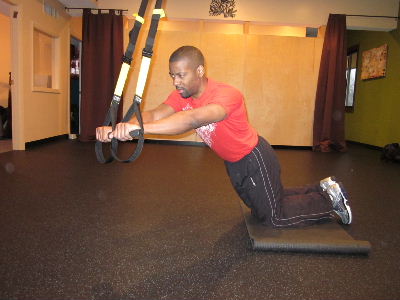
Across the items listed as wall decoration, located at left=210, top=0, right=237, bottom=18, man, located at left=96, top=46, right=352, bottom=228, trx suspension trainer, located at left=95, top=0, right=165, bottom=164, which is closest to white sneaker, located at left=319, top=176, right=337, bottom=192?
man, located at left=96, top=46, right=352, bottom=228

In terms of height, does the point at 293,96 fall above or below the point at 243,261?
above

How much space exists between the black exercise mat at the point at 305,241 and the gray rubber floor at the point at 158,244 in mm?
36

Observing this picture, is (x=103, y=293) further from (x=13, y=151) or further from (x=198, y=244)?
(x=13, y=151)

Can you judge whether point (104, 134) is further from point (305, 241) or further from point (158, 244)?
point (305, 241)

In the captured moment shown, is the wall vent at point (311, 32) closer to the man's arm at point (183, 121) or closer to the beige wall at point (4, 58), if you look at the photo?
the man's arm at point (183, 121)

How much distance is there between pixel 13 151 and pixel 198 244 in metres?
3.81

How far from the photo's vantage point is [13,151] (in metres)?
4.55

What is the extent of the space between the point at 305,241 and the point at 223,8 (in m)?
5.13

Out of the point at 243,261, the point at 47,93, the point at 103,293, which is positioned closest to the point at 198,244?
the point at 243,261

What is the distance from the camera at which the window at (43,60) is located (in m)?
5.23

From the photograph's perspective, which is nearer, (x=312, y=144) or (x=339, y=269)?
(x=339, y=269)

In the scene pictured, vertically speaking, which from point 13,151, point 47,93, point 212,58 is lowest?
point 13,151

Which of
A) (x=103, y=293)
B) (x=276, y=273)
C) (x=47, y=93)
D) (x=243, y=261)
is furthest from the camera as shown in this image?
(x=47, y=93)

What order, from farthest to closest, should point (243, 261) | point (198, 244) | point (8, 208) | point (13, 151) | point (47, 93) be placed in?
point (47, 93) < point (13, 151) < point (8, 208) < point (198, 244) < point (243, 261)
